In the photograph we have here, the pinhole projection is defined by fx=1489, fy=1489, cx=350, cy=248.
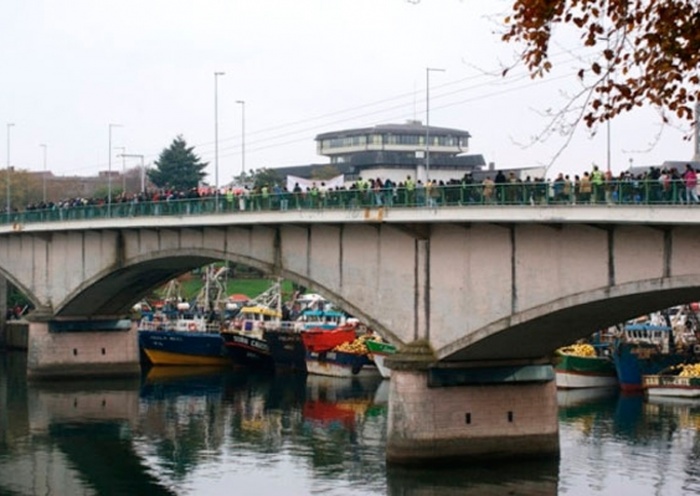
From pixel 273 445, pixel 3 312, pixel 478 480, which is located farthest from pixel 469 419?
A: pixel 3 312

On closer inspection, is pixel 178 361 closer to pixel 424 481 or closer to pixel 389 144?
pixel 424 481

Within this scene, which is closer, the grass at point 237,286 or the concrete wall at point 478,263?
the concrete wall at point 478,263

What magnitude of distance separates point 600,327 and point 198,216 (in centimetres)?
2090

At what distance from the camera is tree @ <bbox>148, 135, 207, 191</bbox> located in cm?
14488

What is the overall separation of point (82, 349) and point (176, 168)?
67911mm

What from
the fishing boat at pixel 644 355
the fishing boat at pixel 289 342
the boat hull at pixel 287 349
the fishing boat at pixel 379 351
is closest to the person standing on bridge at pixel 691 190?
the fishing boat at pixel 644 355

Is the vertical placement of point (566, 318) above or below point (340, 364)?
above

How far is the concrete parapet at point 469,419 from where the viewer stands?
1848 inches

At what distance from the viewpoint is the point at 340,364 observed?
83125 mm

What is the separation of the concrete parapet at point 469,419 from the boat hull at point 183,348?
1711 inches

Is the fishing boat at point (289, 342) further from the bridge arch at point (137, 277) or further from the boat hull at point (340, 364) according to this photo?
Result: the bridge arch at point (137, 277)

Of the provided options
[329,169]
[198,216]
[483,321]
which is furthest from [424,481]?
[329,169]

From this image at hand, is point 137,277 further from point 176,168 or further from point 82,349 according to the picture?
point 176,168

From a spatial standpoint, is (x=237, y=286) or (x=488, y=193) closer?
(x=488, y=193)
